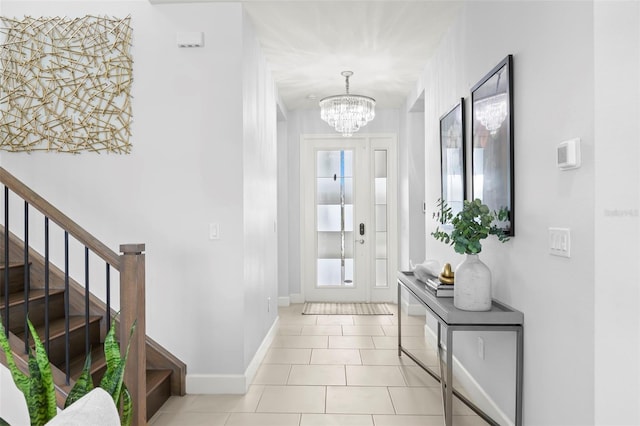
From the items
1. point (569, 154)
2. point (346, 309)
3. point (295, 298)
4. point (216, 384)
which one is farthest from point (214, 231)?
point (295, 298)

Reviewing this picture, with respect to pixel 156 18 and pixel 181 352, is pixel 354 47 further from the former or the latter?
pixel 181 352

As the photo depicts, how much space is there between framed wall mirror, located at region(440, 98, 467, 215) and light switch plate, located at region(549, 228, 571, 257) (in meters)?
1.22

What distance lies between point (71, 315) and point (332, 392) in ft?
6.15

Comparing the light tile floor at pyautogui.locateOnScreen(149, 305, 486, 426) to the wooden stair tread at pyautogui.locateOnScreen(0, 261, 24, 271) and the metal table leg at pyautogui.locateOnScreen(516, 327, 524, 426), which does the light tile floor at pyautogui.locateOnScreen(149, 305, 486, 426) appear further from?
the wooden stair tread at pyautogui.locateOnScreen(0, 261, 24, 271)

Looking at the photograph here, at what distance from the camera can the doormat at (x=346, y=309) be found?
18.3 feet

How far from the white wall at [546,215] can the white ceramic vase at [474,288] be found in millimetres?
151

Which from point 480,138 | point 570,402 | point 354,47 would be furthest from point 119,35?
point 570,402

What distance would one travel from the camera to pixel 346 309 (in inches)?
229

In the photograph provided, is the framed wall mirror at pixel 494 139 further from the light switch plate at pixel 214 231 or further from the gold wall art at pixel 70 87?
the gold wall art at pixel 70 87

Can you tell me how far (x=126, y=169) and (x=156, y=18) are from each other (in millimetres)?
1078

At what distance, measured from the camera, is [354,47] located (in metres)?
3.88

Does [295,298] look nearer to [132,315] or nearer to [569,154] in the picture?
[132,315]

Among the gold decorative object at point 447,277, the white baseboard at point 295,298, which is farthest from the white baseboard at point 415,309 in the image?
the gold decorative object at point 447,277

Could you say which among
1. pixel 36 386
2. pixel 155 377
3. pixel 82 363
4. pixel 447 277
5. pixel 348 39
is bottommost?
pixel 155 377
